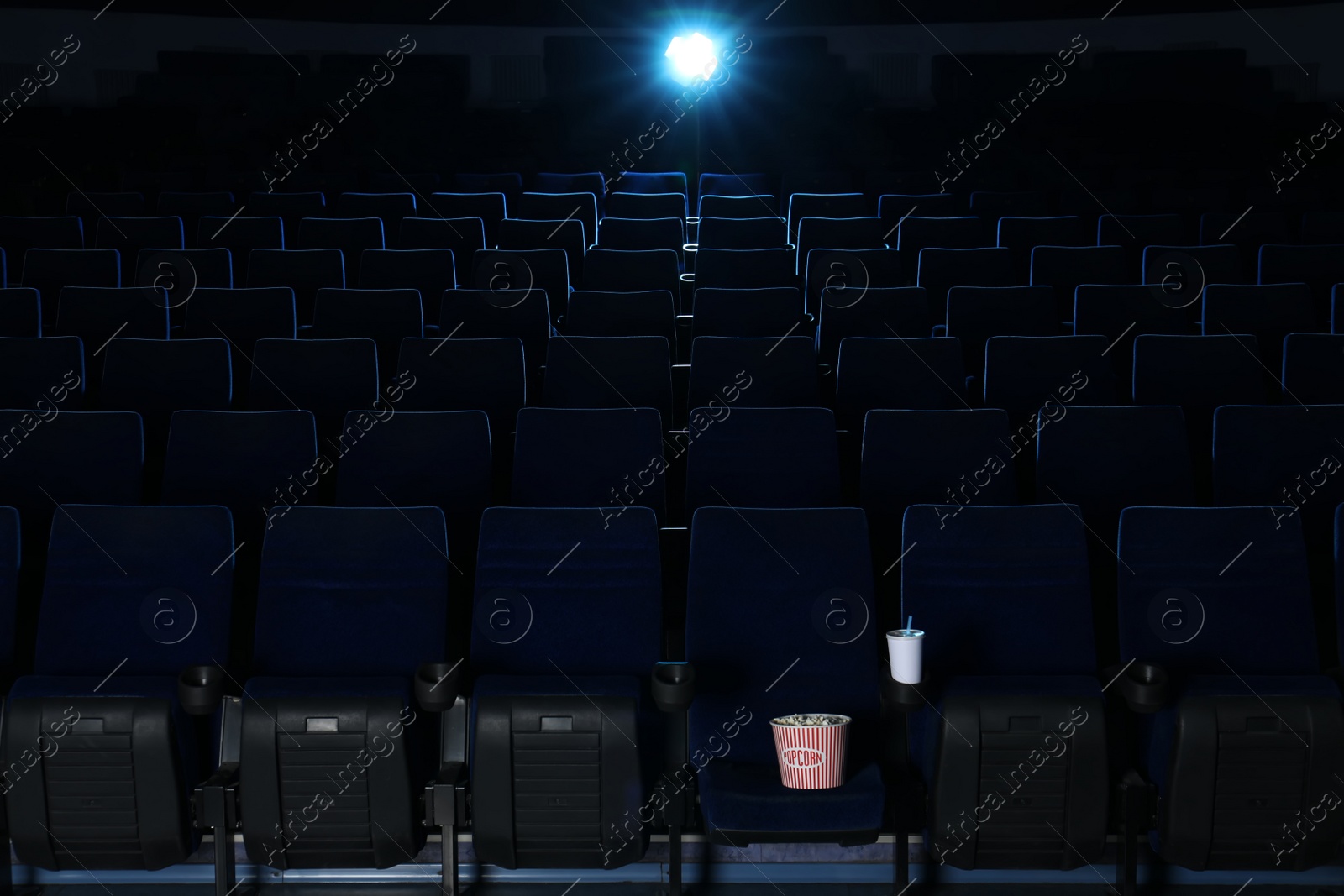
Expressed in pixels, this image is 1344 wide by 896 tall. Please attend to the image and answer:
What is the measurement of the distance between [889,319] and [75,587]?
1.34 meters

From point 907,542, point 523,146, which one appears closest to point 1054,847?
point 907,542

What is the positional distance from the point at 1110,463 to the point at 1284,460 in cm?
23

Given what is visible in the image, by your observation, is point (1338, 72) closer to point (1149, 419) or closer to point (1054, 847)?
point (1149, 419)

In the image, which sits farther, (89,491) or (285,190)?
(285,190)

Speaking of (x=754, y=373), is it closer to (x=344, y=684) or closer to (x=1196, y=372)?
(x=1196, y=372)

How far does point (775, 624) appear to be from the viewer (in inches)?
47.7

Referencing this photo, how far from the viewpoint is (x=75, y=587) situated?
122cm

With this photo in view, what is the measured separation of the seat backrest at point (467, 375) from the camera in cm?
172

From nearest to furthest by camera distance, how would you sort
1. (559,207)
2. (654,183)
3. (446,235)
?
(446,235), (559,207), (654,183)

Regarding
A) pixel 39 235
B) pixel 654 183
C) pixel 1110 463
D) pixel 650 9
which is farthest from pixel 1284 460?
pixel 650 9

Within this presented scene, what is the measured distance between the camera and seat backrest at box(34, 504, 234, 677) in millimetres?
1208

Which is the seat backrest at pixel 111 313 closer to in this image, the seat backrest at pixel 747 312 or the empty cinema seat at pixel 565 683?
the seat backrest at pixel 747 312

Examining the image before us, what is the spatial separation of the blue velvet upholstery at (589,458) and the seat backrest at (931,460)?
0.27 m

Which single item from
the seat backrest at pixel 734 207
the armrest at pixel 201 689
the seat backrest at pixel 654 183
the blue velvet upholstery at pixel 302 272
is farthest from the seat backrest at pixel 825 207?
the armrest at pixel 201 689
